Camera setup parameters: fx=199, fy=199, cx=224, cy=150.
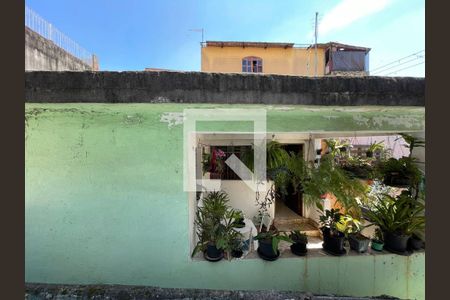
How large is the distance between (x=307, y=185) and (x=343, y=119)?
935 mm

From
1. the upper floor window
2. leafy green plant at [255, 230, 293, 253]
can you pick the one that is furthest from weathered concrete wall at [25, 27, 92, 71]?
the upper floor window

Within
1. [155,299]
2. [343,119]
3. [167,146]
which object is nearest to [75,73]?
[167,146]

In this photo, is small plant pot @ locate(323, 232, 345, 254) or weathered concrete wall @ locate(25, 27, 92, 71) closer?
small plant pot @ locate(323, 232, 345, 254)

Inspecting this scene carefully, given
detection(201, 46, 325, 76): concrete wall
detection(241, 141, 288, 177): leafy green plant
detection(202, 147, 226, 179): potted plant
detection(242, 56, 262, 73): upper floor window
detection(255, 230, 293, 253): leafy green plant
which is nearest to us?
detection(255, 230, 293, 253): leafy green plant

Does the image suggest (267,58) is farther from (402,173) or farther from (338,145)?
(402,173)

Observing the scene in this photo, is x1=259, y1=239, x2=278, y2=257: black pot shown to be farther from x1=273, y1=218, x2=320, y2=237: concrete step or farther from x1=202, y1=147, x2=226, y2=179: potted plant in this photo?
x1=273, y1=218, x2=320, y2=237: concrete step

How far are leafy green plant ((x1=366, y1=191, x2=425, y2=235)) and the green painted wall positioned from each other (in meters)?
1.21

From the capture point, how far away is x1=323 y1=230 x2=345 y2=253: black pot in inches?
95.7

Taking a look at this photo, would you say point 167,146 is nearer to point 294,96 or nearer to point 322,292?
point 294,96

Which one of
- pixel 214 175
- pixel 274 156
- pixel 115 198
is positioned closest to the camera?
pixel 115 198

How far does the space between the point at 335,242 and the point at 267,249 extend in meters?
0.86

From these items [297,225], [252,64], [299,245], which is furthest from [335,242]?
[252,64]

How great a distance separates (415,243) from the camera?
8.14ft

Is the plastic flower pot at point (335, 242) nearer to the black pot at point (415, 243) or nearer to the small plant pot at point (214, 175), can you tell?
the black pot at point (415, 243)
